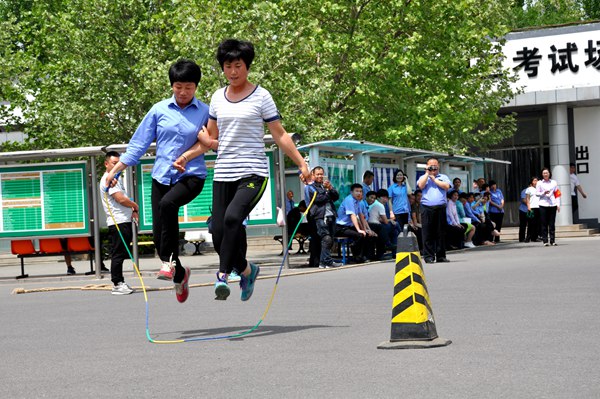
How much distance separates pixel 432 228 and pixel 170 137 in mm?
11402

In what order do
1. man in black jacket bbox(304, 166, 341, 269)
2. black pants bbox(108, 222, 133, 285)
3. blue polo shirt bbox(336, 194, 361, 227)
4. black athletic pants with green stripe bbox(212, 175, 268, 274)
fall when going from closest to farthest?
black athletic pants with green stripe bbox(212, 175, 268, 274), black pants bbox(108, 222, 133, 285), man in black jacket bbox(304, 166, 341, 269), blue polo shirt bbox(336, 194, 361, 227)

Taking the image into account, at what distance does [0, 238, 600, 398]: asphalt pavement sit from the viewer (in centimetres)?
612

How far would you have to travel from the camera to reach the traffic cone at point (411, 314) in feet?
24.5

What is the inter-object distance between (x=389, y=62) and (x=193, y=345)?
22.4m

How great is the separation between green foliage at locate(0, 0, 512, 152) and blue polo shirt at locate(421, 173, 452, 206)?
929cm

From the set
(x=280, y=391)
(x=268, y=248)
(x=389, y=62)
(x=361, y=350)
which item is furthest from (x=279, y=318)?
(x=268, y=248)

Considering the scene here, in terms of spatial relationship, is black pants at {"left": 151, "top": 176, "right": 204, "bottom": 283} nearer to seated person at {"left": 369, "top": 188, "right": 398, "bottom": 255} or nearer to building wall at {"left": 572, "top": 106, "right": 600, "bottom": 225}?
seated person at {"left": 369, "top": 188, "right": 398, "bottom": 255}

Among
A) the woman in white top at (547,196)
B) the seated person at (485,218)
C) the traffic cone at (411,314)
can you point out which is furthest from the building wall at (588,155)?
the traffic cone at (411,314)

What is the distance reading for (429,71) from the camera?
101 ft

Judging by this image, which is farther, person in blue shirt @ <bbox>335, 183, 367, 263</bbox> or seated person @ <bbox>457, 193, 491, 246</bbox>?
seated person @ <bbox>457, 193, 491, 246</bbox>

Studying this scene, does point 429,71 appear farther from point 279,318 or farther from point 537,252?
point 279,318

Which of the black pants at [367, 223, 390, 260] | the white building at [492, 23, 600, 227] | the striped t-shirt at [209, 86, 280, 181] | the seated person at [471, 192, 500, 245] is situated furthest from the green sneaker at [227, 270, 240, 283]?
the white building at [492, 23, 600, 227]

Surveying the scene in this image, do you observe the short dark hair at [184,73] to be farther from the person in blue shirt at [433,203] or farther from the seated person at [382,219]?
the seated person at [382,219]

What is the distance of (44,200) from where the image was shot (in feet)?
67.9
